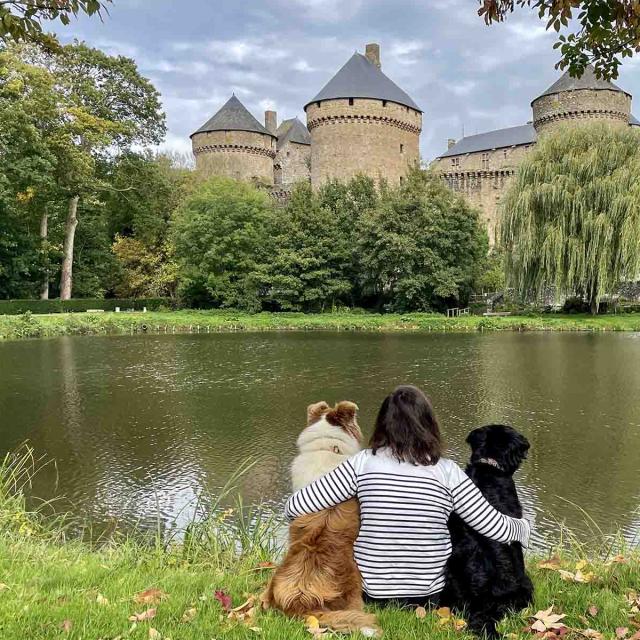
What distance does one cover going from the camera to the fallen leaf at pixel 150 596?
2360 mm

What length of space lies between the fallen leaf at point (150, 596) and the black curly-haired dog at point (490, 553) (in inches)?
44.0

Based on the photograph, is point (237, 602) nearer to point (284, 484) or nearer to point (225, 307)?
point (284, 484)

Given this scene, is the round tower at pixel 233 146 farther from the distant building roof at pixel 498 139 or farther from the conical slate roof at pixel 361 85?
the distant building roof at pixel 498 139

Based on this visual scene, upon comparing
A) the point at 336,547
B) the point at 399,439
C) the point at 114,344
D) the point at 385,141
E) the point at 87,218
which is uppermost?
the point at 385,141

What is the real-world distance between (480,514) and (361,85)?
37334mm

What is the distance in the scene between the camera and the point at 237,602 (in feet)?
8.00

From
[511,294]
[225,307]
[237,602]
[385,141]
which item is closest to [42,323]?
[225,307]

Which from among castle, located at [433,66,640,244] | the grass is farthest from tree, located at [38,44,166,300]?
the grass

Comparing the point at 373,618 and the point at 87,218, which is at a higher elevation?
the point at 87,218

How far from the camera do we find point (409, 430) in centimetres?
207

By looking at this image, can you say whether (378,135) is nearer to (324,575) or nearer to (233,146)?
(233,146)

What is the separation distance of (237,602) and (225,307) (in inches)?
1083

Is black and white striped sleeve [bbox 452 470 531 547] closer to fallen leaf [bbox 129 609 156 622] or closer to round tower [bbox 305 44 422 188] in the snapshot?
fallen leaf [bbox 129 609 156 622]

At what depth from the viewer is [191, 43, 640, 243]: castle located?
3500 cm
